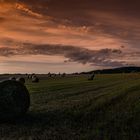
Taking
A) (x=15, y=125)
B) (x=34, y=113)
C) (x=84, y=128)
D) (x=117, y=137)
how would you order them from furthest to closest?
(x=34, y=113), (x=15, y=125), (x=84, y=128), (x=117, y=137)

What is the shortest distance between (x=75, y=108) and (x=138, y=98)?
4.80 m

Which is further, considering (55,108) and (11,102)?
(55,108)

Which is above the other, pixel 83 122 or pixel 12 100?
pixel 12 100

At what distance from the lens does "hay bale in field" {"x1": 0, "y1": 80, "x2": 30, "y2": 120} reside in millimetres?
23203

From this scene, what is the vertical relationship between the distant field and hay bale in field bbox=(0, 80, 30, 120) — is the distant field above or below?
below

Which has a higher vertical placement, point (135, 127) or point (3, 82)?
point (3, 82)

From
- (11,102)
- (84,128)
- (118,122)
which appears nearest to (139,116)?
(118,122)

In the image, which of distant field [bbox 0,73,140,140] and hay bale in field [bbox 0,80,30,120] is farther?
hay bale in field [bbox 0,80,30,120]

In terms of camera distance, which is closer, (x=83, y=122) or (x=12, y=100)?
(x=83, y=122)

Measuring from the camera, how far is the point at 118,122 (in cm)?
2145

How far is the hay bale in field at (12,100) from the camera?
23.2 metres

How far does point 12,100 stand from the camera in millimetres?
23703

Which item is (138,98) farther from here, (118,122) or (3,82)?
(3,82)

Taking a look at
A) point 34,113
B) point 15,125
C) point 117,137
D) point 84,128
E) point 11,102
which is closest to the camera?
point 117,137
